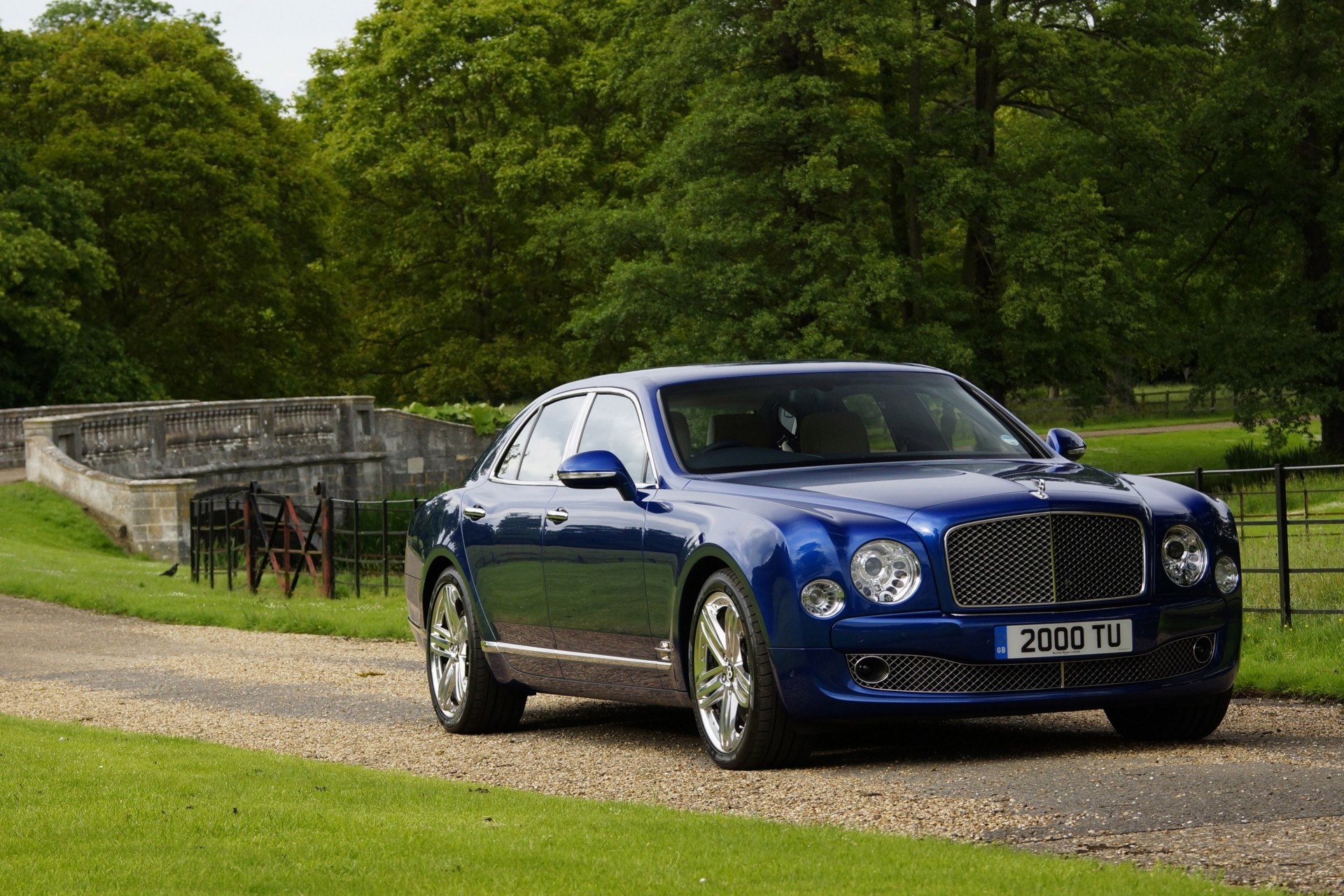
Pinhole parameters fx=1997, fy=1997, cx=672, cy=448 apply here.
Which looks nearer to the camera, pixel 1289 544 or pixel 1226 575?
pixel 1226 575

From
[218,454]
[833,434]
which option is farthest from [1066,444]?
[218,454]

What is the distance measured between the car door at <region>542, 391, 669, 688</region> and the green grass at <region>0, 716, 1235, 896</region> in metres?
1.35

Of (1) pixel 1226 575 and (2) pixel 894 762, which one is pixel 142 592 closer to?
(2) pixel 894 762

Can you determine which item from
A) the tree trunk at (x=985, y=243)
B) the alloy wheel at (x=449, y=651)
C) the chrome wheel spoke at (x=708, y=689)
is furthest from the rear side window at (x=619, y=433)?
the tree trunk at (x=985, y=243)

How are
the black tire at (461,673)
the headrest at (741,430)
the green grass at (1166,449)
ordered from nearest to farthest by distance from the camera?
1. the headrest at (741,430)
2. the black tire at (461,673)
3. the green grass at (1166,449)

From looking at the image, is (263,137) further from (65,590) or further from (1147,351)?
(65,590)

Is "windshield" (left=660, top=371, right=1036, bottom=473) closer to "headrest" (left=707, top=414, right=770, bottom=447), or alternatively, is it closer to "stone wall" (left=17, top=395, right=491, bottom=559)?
"headrest" (left=707, top=414, right=770, bottom=447)

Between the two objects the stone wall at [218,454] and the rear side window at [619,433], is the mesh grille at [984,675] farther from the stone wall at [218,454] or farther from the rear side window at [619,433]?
the stone wall at [218,454]

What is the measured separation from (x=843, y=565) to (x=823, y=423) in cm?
149

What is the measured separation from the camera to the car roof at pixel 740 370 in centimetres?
916

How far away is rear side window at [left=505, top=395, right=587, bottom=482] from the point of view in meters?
9.80

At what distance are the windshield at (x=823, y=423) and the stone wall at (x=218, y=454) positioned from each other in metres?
26.2

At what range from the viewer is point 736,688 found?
797cm

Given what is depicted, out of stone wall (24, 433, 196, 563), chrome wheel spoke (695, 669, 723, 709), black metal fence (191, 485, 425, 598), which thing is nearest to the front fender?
chrome wheel spoke (695, 669, 723, 709)
